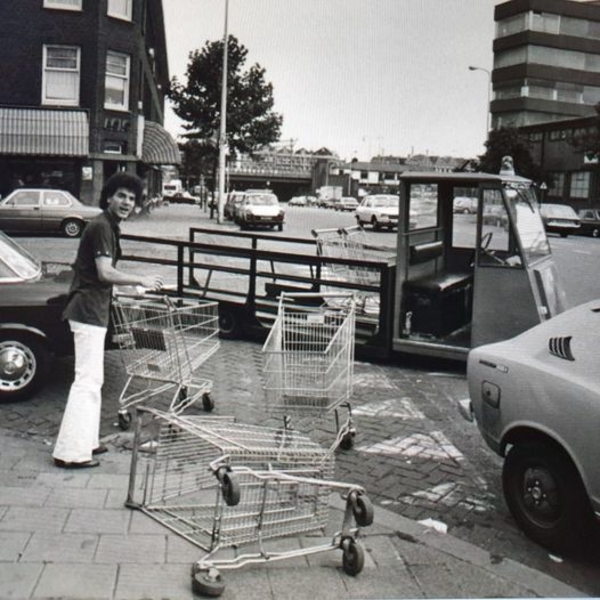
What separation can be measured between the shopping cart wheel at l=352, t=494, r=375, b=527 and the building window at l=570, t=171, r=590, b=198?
50.3 m

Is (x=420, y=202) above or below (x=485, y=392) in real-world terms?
above

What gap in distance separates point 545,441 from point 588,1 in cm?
678

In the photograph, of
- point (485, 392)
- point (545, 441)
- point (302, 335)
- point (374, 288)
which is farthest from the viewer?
point (374, 288)

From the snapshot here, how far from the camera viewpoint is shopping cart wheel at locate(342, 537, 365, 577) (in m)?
3.49

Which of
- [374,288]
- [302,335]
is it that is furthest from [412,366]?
[302,335]

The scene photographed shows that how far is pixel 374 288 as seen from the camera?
788 cm

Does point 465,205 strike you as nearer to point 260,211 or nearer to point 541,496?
point 541,496

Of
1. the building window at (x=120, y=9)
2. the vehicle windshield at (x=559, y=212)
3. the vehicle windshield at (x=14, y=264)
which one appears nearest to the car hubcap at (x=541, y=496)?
the vehicle windshield at (x=14, y=264)

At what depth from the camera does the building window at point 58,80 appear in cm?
1438

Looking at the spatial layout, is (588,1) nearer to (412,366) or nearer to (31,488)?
(412,366)

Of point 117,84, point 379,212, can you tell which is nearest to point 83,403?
point 117,84

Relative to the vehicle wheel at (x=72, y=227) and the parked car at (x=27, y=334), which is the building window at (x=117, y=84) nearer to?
the vehicle wheel at (x=72, y=227)

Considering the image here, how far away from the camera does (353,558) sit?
3500mm

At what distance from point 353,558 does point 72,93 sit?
52.5ft
